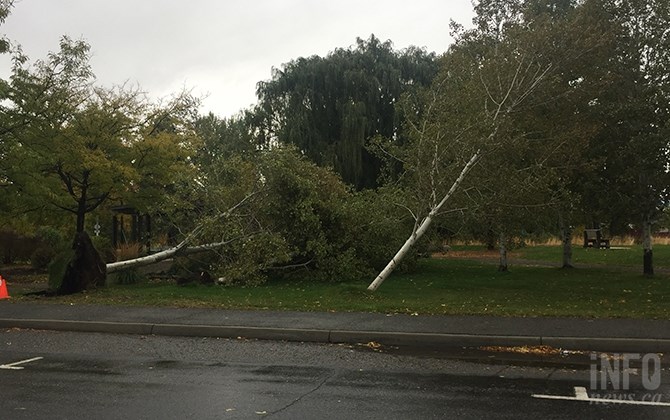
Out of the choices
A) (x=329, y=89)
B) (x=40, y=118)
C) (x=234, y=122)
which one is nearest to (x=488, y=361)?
(x=40, y=118)

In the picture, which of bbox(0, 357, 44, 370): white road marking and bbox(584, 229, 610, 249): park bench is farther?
bbox(584, 229, 610, 249): park bench

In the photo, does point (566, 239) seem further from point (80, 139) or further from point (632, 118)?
point (80, 139)

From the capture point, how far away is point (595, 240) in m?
33.7

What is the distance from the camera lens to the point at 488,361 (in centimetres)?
802

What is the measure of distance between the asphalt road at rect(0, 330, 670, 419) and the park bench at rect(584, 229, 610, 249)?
A: 2784 centimetres

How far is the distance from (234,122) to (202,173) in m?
26.5

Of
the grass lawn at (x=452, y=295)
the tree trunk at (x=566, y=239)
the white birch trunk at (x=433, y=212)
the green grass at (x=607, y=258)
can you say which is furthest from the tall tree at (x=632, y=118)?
the green grass at (x=607, y=258)

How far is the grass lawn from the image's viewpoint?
11578 mm

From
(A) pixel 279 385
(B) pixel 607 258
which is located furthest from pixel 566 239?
(A) pixel 279 385

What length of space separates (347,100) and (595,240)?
15.3 meters

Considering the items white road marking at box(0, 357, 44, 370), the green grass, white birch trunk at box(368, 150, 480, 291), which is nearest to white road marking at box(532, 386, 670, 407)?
white road marking at box(0, 357, 44, 370)

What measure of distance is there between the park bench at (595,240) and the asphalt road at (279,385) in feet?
91.3

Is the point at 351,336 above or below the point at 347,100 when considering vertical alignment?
below

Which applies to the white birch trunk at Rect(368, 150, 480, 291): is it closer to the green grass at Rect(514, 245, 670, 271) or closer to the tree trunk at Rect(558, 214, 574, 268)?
the tree trunk at Rect(558, 214, 574, 268)
